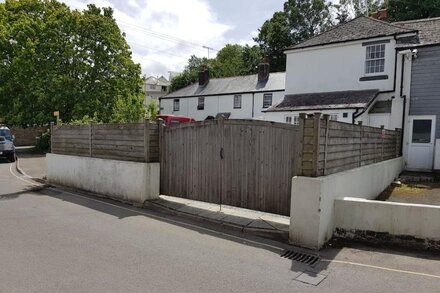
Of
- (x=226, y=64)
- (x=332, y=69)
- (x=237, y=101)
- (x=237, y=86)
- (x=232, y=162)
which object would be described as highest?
→ (x=226, y=64)

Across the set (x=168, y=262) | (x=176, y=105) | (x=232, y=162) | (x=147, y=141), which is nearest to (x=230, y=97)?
(x=176, y=105)

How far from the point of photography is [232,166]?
763cm

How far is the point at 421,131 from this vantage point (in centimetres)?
1509

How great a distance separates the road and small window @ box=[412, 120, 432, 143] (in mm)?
11119

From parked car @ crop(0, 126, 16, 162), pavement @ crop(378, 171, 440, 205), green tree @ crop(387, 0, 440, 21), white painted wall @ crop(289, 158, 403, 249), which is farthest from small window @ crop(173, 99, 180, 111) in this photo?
white painted wall @ crop(289, 158, 403, 249)

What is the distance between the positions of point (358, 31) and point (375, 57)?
2.09 metres

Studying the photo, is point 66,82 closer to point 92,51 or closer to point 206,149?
point 92,51

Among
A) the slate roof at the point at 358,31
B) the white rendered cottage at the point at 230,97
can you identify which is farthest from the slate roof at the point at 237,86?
the slate roof at the point at 358,31

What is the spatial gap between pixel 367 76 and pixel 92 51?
20.5 meters

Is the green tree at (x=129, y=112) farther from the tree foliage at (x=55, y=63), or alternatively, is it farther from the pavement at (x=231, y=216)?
the tree foliage at (x=55, y=63)

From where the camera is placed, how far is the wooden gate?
6914mm

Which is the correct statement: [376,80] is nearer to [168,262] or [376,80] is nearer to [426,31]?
[426,31]

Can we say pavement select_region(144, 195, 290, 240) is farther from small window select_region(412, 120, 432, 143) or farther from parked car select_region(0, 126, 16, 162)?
parked car select_region(0, 126, 16, 162)

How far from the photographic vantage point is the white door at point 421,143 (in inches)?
583
